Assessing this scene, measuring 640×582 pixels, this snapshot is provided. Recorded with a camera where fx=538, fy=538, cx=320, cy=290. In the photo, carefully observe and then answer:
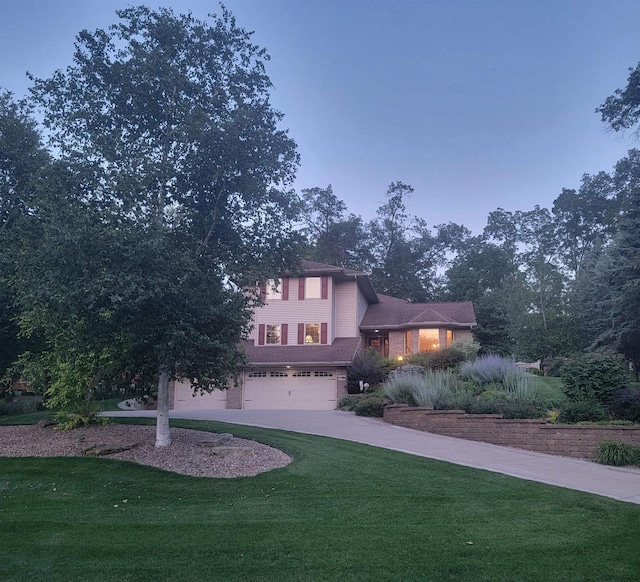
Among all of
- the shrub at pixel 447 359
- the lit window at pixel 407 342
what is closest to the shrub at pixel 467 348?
the shrub at pixel 447 359

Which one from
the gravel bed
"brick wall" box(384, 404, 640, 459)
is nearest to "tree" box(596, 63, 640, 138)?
"brick wall" box(384, 404, 640, 459)

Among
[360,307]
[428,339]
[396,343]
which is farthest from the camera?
[360,307]

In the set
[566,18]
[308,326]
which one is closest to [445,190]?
[308,326]

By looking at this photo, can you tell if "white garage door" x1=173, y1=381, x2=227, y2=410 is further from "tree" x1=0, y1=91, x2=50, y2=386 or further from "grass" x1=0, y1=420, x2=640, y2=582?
"grass" x1=0, y1=420, x2=640, y2=582

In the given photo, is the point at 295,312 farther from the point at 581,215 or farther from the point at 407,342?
the point at 581,215

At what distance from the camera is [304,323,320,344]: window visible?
84.9 feet

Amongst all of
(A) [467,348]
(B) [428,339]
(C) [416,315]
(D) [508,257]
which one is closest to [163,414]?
(A) [467,348]

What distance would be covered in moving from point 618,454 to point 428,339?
16.4 m

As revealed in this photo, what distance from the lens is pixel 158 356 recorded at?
32.1ft

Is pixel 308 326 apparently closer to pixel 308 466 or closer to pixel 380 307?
pixel 380 307

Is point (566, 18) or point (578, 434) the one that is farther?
point (566, 18)

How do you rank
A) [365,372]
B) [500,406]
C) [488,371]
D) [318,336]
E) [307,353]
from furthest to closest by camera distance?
[318,336]
[307,353]
[365,372]
[488,371]
[500,406]

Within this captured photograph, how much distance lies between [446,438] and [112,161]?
378 inches

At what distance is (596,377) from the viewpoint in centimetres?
1315
